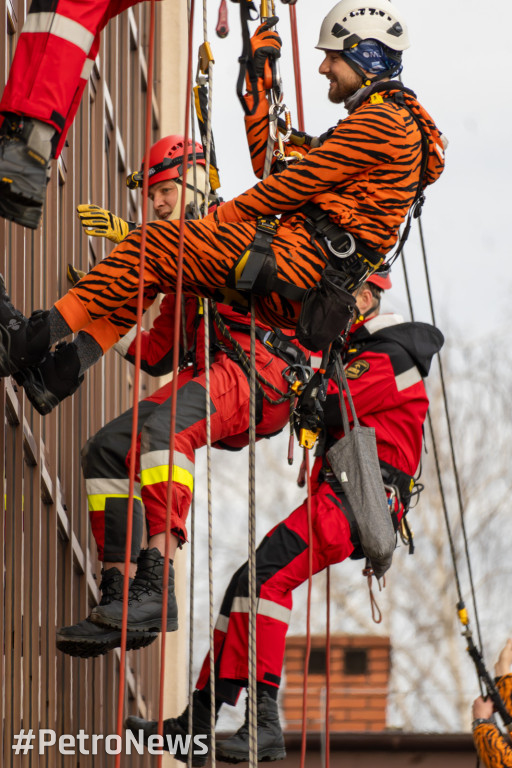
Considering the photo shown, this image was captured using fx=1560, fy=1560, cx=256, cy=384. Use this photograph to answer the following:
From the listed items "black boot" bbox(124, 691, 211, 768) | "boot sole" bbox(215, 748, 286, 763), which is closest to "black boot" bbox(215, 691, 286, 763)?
"boot sole" bbox(215, 748, 286, 763)

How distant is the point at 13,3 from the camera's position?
663cm

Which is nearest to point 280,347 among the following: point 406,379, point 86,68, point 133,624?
point 406,379

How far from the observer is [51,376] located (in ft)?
19.4

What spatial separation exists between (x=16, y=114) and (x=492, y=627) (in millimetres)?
17682

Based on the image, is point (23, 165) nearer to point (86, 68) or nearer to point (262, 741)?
Answer: point (86, 68)

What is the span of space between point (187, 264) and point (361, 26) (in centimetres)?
128

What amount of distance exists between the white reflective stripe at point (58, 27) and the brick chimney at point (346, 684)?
1155 cm

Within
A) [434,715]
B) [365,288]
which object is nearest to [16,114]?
[365,288]

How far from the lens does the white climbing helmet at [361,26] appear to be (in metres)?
6.11

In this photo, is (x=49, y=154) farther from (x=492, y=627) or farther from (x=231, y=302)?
(x=492, y=627)

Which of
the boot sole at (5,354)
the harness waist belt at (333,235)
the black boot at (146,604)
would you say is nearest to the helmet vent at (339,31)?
the harness waist belt at (333,235)

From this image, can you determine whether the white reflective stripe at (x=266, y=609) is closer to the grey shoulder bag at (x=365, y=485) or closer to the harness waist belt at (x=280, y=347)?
the grey shoulder bag at (x=365, y=485)

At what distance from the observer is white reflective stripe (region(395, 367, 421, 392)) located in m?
6.62

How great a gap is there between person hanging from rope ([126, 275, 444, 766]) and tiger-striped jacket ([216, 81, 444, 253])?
92 cm
